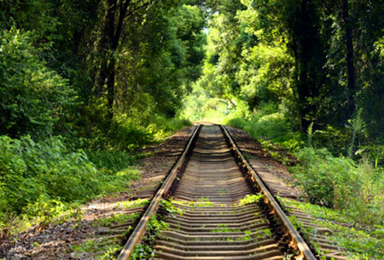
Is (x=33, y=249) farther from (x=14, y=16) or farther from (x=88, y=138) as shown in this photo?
(x=88, y=138)

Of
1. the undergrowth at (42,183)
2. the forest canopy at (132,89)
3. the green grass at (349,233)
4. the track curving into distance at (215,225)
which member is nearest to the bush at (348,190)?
the forest canopy at (132,89)

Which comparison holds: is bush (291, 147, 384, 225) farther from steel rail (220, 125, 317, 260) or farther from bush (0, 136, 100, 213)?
bush (0, 136, 100, 213)

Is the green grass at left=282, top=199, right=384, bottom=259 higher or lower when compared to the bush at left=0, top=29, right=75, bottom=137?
lower

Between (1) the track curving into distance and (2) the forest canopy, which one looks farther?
(2) the forest canopy

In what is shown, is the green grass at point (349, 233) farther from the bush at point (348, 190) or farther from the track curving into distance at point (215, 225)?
the track curving into distance at point (215, 225)

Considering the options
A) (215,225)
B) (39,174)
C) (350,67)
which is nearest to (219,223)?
(215,225)

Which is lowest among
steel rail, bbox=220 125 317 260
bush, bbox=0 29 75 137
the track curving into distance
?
the track curving into distance

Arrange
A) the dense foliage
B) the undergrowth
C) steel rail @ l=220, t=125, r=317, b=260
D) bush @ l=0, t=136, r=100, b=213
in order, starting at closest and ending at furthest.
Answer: steel rail @ l=220, t=125, r=317, b=260, the undergrowth, bush @ l=0, t=136, r=100, b=213, the dense foliage

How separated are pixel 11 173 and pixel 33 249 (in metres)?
2.65

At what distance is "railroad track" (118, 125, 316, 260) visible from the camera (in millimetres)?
5016

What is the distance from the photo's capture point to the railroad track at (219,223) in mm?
5016

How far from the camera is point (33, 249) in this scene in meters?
5.12

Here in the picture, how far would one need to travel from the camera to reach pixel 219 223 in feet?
20.8

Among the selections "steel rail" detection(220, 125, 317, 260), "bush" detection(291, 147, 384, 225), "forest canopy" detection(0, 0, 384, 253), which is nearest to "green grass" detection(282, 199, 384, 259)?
"steel rail" detection(220, 125, 317, 260)
